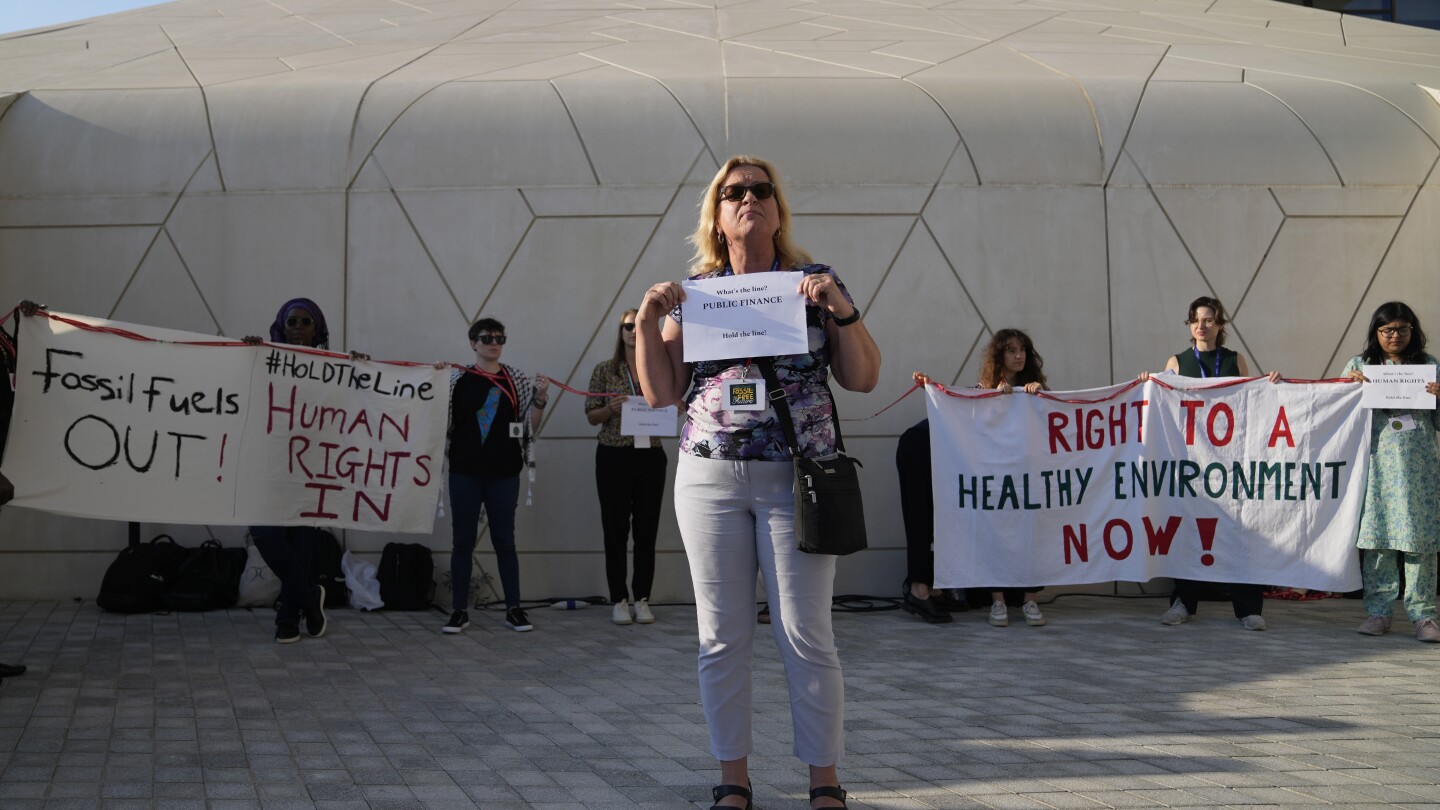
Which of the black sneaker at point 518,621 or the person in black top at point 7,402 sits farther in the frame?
the black sneaker at point 518,621

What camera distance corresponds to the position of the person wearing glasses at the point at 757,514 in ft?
10.5

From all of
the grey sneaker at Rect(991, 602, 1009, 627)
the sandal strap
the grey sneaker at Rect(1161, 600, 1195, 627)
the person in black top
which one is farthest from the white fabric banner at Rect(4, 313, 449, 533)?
the grey sneaker at Rect(1161, 600, 1195, 627)

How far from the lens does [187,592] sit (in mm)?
6898

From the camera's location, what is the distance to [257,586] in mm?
7086

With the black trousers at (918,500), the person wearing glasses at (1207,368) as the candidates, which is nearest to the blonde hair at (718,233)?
the black trousers at (918,500)

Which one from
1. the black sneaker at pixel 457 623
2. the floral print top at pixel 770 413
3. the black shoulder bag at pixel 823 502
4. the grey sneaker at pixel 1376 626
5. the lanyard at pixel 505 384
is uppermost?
the lanyard at pixel 505 384

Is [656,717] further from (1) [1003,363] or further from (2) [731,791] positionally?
(1) [1003,363]

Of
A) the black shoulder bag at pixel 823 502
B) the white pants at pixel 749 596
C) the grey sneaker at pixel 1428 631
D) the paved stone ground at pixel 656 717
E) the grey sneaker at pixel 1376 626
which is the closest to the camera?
the black shoulder bag at pixel 823 502

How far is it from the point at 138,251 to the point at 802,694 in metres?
6.11

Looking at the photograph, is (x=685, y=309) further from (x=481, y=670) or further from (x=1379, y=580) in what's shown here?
(x=1379, y=580)

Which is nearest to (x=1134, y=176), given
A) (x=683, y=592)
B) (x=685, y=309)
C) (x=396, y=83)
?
(x=683, y=592)

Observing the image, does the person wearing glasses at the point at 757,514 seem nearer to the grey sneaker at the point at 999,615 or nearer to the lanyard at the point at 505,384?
the lanyard at the point at 505,384

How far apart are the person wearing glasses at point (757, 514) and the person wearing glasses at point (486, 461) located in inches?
134

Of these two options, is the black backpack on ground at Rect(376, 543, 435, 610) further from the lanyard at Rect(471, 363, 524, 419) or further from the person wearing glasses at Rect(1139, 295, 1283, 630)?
the person wearing glasses at Rect(1139, 295, 1283, 630)
